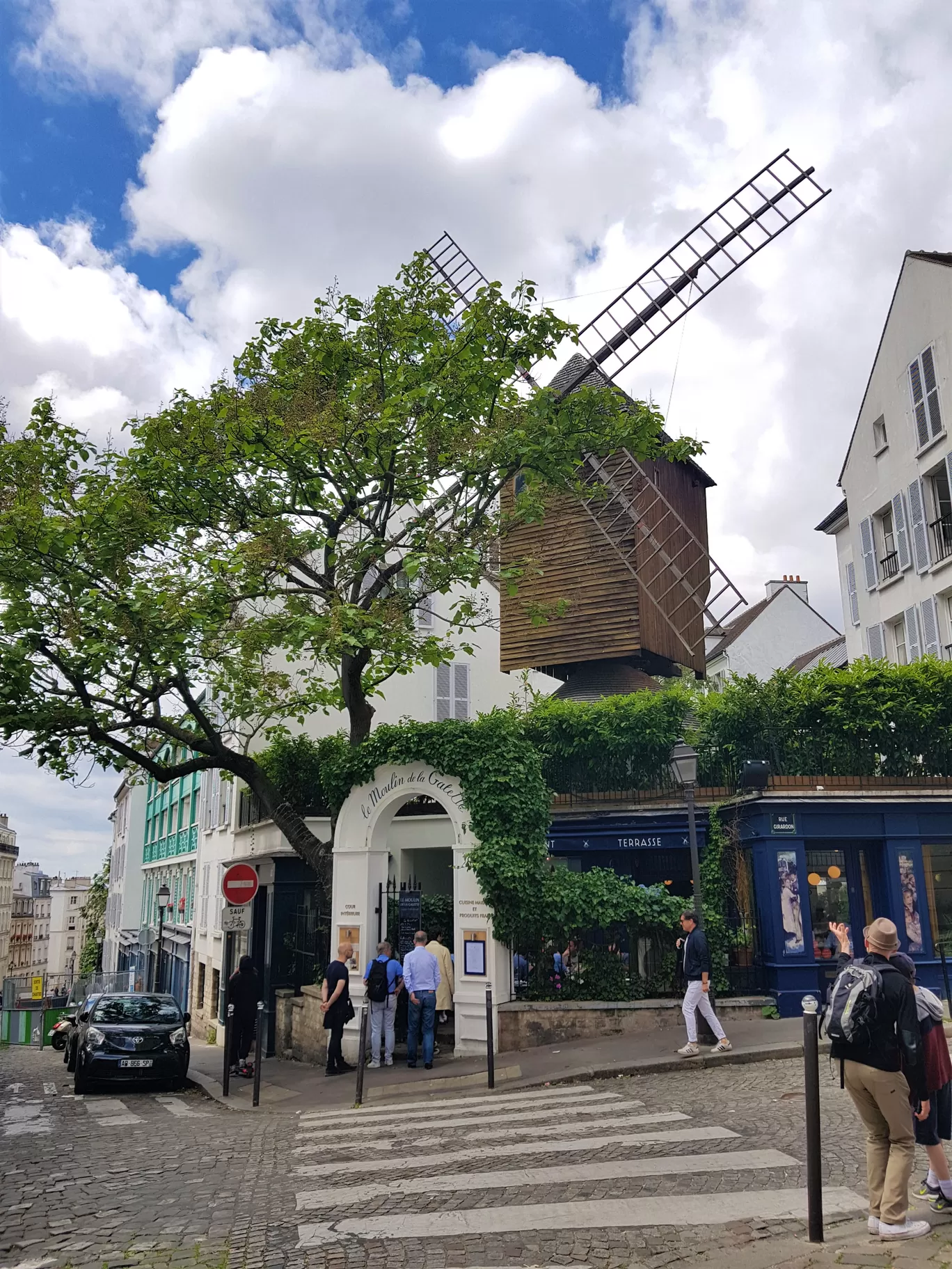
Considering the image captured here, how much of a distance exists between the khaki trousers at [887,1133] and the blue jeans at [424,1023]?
8961mm

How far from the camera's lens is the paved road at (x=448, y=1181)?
6.06 meters

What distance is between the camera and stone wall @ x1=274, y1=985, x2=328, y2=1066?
52.2 ft

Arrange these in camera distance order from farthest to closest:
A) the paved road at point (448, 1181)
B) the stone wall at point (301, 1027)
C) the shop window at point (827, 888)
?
the shop window at point (827, 888) → the stone wall at point (301, 1027) → the paved road at point (448, 1181)

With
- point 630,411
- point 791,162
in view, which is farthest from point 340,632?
point 791,162

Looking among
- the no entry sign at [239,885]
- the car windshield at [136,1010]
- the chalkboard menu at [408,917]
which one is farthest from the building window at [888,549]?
the car windshield at [136,1010]

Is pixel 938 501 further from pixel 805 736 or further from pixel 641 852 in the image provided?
pixel 641 852

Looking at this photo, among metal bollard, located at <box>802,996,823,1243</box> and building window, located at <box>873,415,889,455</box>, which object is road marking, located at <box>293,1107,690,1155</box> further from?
building window, located at <box>873,415,889,455</box>

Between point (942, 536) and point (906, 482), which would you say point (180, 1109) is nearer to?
point (942, 536)

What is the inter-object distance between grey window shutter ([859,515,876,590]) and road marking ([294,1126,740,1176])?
21.4 metres

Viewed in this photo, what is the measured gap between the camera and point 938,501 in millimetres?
24359

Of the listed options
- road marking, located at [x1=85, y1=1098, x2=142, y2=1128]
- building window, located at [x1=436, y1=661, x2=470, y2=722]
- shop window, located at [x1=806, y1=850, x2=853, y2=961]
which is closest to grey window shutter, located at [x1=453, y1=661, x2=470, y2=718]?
building window, located at [x1=436, y1=661, x2=470, y2=722]

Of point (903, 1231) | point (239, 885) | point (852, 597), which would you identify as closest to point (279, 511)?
point (239, 885)

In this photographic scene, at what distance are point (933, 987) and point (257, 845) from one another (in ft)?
46.7

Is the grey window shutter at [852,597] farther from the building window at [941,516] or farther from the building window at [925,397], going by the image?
the building window at [925,397]
